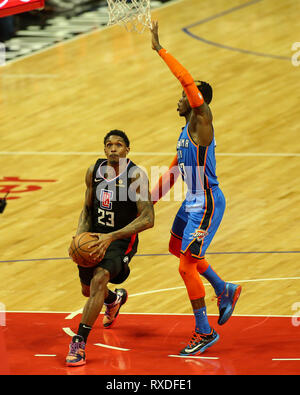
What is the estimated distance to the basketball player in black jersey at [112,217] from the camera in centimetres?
802

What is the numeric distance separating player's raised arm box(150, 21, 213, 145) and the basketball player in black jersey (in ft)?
2.09

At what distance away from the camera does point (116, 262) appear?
26.8 ft

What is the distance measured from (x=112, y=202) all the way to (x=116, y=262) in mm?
541

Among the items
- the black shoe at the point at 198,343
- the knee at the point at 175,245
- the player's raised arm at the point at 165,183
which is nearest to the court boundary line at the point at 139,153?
the player's raised arm at the point at 165,183

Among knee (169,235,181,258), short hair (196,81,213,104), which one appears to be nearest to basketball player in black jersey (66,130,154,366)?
knee (169,235,181,258)

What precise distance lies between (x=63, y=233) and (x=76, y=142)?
11.2 ft

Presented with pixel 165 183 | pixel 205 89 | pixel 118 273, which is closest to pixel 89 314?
pixel 118 273

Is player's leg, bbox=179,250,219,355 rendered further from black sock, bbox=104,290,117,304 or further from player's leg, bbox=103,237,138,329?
black sock, bbox=104,290,117,304

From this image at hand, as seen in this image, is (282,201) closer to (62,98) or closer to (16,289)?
(16,289)

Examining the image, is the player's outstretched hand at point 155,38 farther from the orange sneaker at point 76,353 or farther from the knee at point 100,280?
the orange sneaker at point 76,353

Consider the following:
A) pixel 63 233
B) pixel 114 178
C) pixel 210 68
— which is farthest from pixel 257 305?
pixel 210 68

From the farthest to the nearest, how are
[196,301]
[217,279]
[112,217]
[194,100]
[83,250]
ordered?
[217,279], [112,217], [196,301], [83,250], [194,100]

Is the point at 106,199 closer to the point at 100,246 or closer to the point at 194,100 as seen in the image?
the point at 100,246

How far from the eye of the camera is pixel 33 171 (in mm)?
13805
